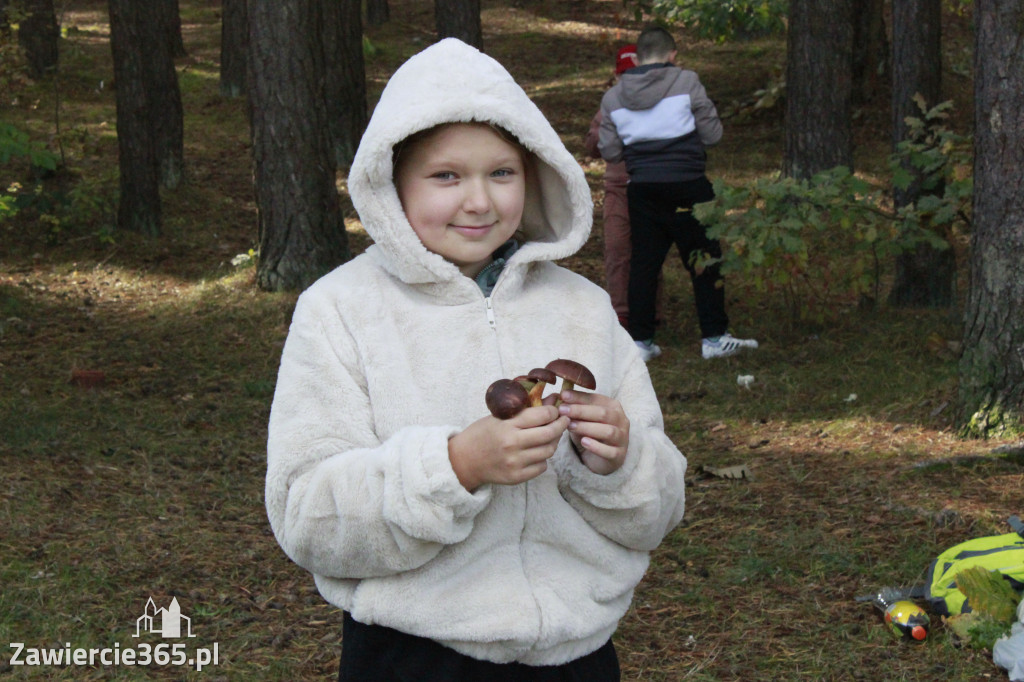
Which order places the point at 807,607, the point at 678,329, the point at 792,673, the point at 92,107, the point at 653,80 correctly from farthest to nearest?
the point at 92,107, the point at 678,329, the point at 653,80, the point at 807,607, the point at 792,673

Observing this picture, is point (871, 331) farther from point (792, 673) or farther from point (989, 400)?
point (792, 673)

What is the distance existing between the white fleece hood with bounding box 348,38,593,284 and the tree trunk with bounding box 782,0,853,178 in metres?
8.26

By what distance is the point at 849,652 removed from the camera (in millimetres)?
3988

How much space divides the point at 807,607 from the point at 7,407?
4702 mm

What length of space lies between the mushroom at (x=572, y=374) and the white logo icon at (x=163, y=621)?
111 inches

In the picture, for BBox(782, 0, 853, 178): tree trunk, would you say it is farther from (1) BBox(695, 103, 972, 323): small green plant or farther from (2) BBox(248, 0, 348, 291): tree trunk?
(2) BBox(248, 0, 348, 291): tree trunk

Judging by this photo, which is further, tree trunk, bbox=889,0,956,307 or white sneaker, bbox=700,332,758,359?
tree trunk, bbox=889,0,956,307

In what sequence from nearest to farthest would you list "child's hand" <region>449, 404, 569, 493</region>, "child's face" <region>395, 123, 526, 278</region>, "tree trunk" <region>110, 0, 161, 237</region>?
"child's hand" <region>449, 404, 569, 493</region> < "child's face" <region>395, 123, 526, 278</region> < "tree trunk" <region>110, 0, 161, 237</region>

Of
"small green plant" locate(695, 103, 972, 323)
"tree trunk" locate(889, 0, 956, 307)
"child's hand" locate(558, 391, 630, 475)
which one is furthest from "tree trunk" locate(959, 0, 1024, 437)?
"child's hand" locate(558, 391, 630, 475)

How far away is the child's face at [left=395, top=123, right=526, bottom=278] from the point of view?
213 centimetres

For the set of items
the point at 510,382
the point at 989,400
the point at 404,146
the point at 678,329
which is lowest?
the point at 678,329

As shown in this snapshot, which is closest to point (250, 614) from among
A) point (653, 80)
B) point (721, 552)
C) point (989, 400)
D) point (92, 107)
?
point (721, 552)

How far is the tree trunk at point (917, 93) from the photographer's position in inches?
348

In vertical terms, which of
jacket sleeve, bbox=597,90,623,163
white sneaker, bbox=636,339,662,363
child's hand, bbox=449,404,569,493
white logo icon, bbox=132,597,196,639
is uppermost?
child's hand, bbox=449,404,569,493
